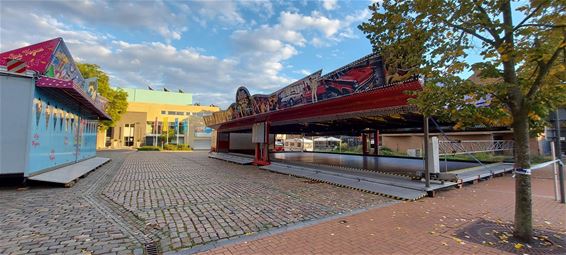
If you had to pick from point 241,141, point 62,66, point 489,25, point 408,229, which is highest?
point 62,66

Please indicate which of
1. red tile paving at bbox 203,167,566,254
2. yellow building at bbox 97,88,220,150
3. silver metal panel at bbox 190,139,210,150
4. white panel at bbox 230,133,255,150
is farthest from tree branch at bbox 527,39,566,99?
silver metal panel at bbox 190,139,210,150

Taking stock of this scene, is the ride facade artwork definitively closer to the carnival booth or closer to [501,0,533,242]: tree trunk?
[501,0,533,242]: tree trunk

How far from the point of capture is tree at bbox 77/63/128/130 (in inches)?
1030

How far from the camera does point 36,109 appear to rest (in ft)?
26.2

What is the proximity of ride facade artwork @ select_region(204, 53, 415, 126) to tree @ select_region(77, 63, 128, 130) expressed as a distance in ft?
64.7

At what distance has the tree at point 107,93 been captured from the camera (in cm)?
2617

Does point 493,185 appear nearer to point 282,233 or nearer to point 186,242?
point 282,233

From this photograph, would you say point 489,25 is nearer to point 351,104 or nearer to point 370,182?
point 351,104

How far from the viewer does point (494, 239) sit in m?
4.04

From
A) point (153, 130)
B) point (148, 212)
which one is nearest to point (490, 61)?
point (148, 212)

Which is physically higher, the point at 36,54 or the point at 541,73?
the point at 36,54

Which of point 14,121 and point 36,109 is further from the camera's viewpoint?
point 36,109

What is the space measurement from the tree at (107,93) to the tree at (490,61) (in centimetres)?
2944

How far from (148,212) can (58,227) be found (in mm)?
1407
